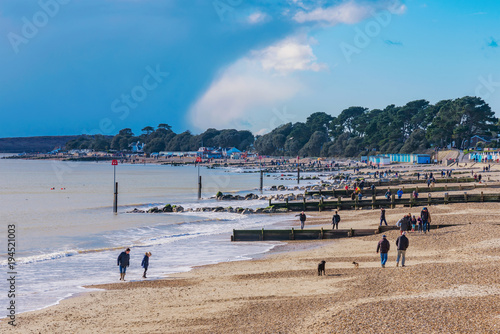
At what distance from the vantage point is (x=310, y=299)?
13727 mm

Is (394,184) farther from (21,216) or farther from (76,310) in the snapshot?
(76,310)

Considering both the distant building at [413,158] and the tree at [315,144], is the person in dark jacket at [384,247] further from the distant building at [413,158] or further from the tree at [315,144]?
the tree at [315,144]

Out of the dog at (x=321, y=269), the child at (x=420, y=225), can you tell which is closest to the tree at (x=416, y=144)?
the child at (x=420, y=225)

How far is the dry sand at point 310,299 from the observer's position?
11.2 m

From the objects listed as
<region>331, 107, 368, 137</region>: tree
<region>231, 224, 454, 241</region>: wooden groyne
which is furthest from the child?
<region>331, 107, 368, 137</region>: tree

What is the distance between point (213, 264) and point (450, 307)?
1103cm

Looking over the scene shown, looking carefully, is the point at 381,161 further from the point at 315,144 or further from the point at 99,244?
the point at 99,244

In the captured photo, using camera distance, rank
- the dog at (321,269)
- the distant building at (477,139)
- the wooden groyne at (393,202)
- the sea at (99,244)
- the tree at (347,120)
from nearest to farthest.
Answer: the dog at (321,269)
the sea at (99,244)
the wooden groyne at (393,202)
the distant building at (477,139)
the tree at (347,120)

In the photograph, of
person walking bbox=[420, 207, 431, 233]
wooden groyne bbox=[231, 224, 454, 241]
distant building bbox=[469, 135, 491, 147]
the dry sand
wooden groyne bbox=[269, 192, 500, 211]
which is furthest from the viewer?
distant building bbox=[469, 135, 491, 147]

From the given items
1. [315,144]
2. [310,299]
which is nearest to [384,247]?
[310,299]

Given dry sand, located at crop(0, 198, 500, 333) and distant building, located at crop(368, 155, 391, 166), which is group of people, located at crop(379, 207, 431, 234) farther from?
distant building, located at crop(368, 155, 391, 166)

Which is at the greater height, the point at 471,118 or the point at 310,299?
the point at 471,118

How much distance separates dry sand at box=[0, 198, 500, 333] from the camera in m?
11.2

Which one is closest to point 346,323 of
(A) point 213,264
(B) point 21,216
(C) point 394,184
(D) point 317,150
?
(A) point 213,264
